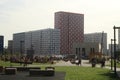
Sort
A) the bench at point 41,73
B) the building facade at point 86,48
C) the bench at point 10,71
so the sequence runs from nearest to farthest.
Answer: the bench at point 41,73, the bench at point 10,71, the building facade at point 86,48

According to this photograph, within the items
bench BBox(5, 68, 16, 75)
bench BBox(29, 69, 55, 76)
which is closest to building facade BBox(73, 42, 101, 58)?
bench BBox(5, 68, 16, 75)

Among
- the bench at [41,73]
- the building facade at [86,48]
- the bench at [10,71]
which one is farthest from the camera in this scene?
the building facade at [86,48]

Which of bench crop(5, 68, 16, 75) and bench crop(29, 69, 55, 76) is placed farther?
bench crop(5, 68, 16, 75)

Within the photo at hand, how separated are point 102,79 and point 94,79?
0.76 m

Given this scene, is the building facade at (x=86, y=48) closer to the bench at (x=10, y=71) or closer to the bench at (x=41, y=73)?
the bench at (x=10, y=71)

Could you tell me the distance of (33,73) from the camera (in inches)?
1307

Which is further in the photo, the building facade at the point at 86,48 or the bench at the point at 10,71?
the building facade at the point at 86,48

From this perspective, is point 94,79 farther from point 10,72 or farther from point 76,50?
point 76,50

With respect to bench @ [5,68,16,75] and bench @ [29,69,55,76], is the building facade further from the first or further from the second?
bench @ [29,69,55,76]

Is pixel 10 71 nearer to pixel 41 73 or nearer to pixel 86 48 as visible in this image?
pixel 41 73

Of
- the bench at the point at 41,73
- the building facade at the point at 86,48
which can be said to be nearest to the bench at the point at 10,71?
the bench at the point at 41,73

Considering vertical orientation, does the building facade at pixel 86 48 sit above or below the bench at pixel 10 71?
above

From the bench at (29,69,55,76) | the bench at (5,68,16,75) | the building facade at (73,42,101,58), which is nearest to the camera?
the bench at (29,69,55,76)

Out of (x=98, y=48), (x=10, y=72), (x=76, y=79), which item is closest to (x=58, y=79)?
(x=76, y=79)
